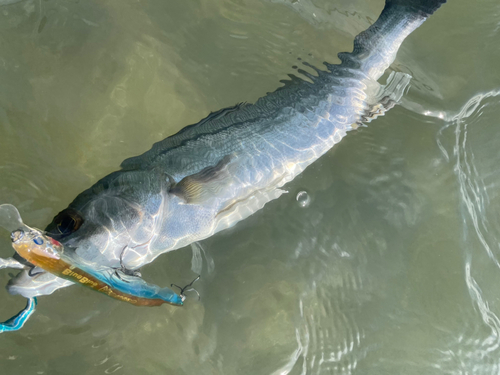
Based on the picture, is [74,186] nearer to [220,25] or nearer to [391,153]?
[220,25]

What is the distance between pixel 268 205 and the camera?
3389 mm

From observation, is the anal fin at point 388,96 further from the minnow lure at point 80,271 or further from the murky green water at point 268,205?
the minnow lure at point 80,271

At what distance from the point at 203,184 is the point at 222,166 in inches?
9.0

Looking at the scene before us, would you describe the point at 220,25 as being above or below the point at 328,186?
above

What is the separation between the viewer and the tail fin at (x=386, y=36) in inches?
124

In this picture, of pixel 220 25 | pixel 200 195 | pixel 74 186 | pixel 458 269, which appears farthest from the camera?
pixel 220 25

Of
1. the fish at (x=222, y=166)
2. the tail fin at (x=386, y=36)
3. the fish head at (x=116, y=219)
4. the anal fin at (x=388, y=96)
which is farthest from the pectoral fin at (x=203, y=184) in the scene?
the tail fin at (x=386, y=36)

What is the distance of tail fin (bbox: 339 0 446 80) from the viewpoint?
315 cm

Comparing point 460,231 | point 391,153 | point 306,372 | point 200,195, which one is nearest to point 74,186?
point 200,195

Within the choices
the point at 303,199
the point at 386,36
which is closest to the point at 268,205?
the point at 303,199

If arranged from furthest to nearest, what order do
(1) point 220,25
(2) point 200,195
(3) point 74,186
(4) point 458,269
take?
(1) point 220,25 → (4) point 458,269 → (3) point 74,186 → (2) point 200,195

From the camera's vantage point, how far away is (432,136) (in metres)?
3.65

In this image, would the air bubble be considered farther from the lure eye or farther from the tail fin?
the lure eye

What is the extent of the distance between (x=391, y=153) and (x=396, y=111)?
48 centimetres
